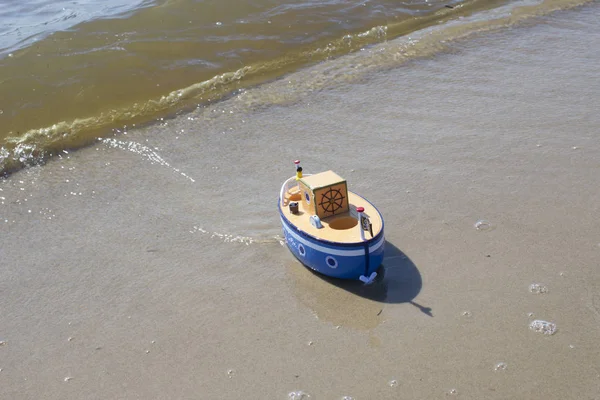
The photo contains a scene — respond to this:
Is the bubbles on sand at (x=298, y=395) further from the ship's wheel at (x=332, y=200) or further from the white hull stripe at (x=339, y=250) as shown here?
the ship's wheel at (x=332, y=200)

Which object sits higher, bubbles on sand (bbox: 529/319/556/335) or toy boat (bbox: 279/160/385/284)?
toy boat (bbox: 279/160/385/284)

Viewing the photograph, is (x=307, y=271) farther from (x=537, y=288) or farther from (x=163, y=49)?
(x=163, y=49)

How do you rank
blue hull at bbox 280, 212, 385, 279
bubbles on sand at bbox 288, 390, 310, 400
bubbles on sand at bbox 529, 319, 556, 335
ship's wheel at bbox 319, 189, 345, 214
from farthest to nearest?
ship's wheel at bbox 319, 189, 345, 214 < blue hull at bbox 280, 212, 385, 279 < bubbles on sand at bbox 529, 319, 556, 335 < bubbles on sand at bbox 288, 390, 310, 400

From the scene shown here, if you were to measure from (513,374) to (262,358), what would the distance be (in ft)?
6.98

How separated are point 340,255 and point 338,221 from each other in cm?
53

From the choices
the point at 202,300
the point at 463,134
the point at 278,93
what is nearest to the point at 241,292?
the point at 202,300

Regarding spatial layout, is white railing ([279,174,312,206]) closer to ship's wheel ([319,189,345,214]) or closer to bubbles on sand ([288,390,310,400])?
ship's wheel ([319,189,345,214])

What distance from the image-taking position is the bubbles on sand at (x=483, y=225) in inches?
280

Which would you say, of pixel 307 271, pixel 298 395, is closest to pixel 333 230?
pixel 307 271

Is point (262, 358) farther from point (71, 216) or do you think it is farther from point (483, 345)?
point (71, 216)

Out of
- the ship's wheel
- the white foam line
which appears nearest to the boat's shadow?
the ship's wheel

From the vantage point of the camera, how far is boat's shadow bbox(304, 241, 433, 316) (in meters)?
6.24

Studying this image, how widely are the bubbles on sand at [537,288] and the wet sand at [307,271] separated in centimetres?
6

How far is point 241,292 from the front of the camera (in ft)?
21.3
